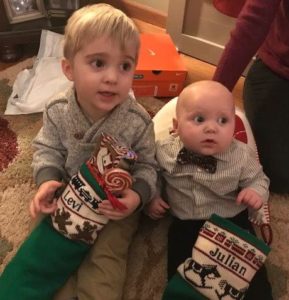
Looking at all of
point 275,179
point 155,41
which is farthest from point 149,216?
point 155,41

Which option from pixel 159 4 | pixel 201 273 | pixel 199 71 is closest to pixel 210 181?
pixel 201 273

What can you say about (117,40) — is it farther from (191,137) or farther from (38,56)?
(38,56)

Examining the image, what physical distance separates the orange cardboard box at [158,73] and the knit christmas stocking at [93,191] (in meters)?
0.65

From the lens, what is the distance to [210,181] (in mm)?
873

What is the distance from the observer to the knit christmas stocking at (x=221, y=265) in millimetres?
765

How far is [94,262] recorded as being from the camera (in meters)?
0.82

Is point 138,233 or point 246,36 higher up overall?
point 246,36

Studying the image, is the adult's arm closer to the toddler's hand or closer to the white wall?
the toddler's hand

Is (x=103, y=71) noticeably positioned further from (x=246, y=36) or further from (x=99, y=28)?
(x=246, y=36)

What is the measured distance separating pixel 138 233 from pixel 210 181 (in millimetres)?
239

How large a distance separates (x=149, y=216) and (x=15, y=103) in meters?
0.61

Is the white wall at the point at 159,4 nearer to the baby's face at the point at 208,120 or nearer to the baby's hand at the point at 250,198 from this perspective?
the baby's face at the point at 208,120

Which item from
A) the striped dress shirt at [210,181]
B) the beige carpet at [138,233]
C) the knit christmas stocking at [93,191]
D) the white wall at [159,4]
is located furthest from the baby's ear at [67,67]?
the white wall at [159,4]

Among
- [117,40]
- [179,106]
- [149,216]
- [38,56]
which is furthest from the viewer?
[38,56]
